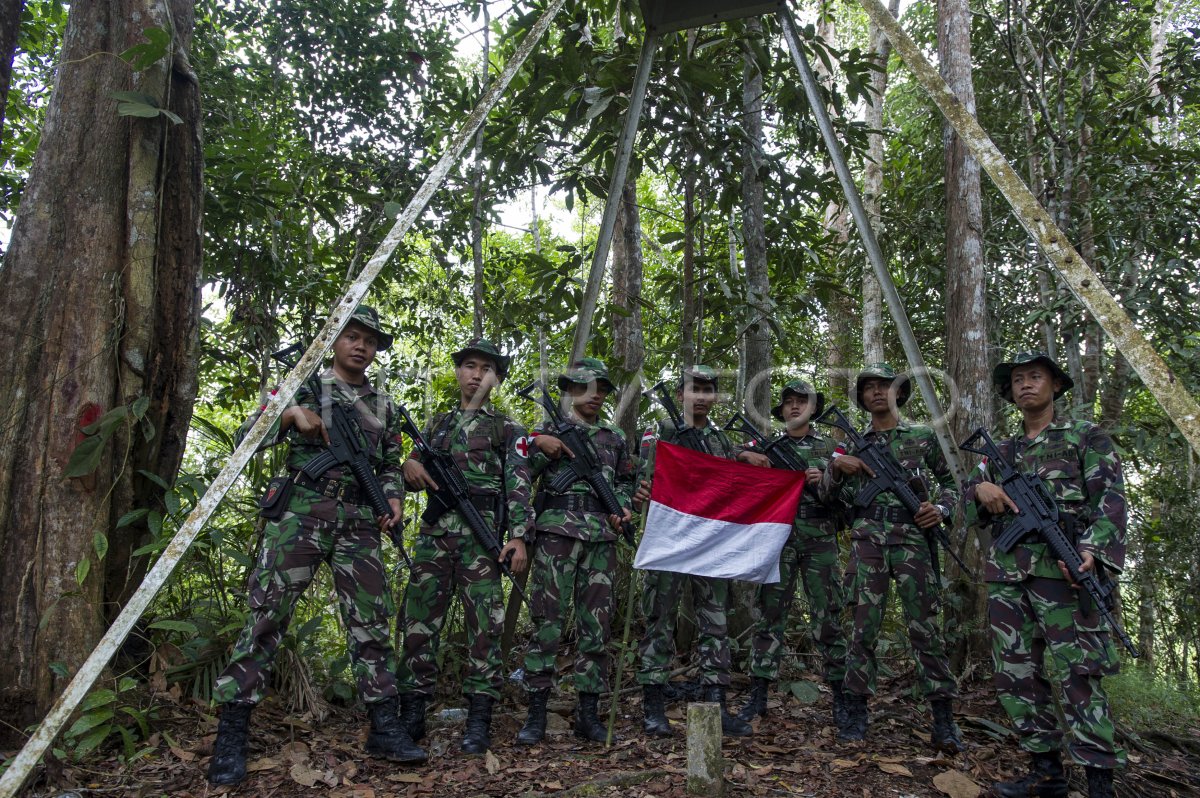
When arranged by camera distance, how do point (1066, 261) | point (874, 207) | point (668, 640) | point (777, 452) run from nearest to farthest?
point (1066, 261) < point (668, 640) < point (777, 452) < point (874, 207)

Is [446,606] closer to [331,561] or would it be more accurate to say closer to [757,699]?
[331,561]

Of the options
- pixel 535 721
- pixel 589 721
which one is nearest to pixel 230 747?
pixel 535 721

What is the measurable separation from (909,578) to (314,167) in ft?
18.2

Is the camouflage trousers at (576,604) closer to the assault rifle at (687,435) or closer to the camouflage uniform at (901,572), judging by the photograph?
the assault rifle at (687,435)

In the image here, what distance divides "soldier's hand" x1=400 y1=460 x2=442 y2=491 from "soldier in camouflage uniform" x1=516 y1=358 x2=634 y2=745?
684 millimetres

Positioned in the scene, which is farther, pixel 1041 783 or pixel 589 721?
pixel 589 721

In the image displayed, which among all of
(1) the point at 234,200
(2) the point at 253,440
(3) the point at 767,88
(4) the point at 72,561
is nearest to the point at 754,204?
(3) the point at 767,88

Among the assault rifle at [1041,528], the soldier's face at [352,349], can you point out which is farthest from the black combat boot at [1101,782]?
the soldier's face at [352,349]

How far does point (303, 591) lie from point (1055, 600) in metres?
3.79

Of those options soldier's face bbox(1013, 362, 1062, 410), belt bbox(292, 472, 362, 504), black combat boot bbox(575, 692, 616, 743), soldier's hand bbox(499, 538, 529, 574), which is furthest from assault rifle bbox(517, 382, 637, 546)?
soldier's face bbox(1013, 362, 1062, 410)

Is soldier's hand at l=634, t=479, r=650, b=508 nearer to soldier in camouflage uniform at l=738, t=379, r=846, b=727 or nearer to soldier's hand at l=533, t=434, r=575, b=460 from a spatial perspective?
soldier's hand at l=533, t=434, r=575, b=460

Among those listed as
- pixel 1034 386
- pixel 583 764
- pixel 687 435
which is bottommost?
pixel 583 764

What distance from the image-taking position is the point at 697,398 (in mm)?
5332

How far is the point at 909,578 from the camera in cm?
471
